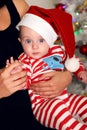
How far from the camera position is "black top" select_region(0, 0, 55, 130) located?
1.23 metres

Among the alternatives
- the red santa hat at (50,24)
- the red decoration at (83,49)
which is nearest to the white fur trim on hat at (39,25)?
the red santa hat at (50,24)

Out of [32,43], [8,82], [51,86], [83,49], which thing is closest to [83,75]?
[51,86]

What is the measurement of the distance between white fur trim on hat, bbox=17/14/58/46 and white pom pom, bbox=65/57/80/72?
0.14 metres

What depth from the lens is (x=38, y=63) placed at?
4.46 feet

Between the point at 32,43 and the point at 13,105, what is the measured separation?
28 centimetres

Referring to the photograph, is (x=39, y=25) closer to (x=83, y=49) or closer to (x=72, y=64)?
(x=72, y=64)

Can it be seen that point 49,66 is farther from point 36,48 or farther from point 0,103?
point 0,103

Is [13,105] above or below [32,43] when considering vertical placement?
below

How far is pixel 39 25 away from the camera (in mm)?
1340

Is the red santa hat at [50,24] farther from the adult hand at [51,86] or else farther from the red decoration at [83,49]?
the red decoration at [83,49]

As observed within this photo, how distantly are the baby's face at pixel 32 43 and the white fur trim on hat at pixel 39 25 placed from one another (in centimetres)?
2

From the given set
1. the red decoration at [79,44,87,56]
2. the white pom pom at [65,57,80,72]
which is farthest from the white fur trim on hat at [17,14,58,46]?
the red decoration at [79,44,87,56]

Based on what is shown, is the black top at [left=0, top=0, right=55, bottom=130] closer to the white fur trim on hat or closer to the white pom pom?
the white fur trim on hat

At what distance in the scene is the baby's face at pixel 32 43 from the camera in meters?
1.32
